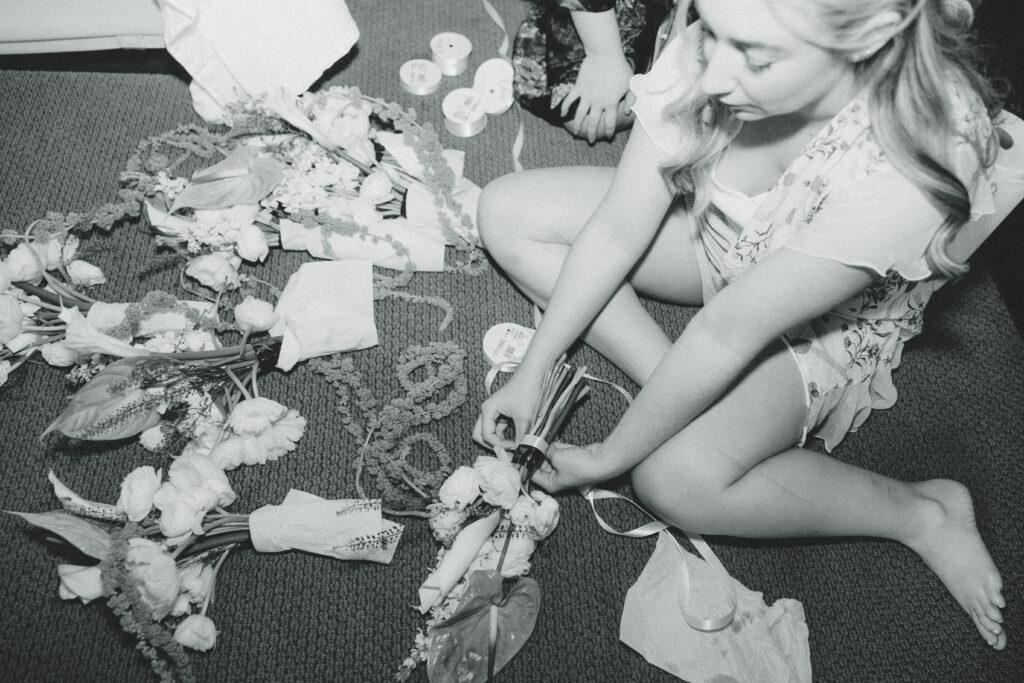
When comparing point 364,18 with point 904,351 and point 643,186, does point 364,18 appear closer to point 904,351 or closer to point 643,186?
point 643,186

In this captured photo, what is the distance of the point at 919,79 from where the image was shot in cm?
70

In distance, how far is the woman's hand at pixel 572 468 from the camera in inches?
41.1

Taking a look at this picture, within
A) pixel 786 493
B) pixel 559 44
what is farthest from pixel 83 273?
pixel 786 493

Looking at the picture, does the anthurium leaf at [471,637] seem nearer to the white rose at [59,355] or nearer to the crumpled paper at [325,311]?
the crumpled paper at [325,311]

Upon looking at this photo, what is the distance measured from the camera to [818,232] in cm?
80

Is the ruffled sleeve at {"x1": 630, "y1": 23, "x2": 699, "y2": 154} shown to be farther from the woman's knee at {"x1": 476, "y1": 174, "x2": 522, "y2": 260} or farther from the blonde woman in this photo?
the woman's knee at {"x1": 476, "y1": 174, "x2": 522, "y2": 260}

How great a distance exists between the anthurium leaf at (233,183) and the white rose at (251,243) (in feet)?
0.23

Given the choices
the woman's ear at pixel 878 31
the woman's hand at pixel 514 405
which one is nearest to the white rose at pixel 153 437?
the woman's hand at pixel 514 405

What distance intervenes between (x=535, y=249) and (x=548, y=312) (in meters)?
0.20

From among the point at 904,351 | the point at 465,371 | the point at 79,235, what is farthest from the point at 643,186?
the point at 79,235

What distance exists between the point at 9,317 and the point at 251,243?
404mm

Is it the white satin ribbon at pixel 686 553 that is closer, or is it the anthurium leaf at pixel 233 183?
the white satin ribbon at pixel 686 553

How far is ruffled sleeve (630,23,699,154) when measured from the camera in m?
0.92

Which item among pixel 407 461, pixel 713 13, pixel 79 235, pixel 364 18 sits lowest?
pixel 407 461
